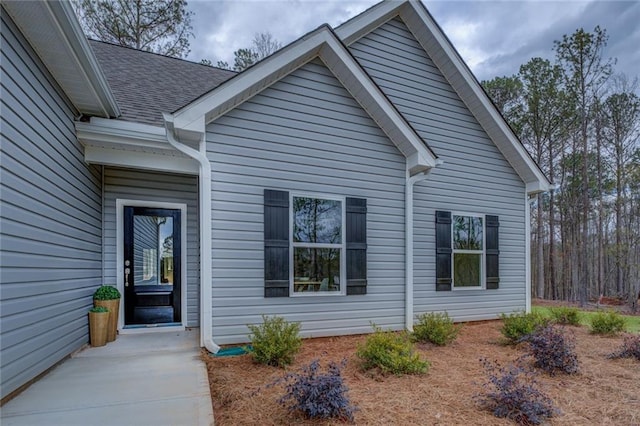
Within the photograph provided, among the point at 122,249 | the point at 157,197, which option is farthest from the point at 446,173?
the point at 122,249

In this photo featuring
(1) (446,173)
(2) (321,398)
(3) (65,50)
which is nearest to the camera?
(2) (321,398)

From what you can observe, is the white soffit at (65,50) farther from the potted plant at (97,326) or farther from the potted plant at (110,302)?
the potted plant at (97,326)

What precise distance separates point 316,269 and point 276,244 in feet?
2.51

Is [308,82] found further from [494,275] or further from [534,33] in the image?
[534,33]

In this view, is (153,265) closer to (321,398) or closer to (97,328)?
(97,328)

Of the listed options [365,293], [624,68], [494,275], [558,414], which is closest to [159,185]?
[365,293]

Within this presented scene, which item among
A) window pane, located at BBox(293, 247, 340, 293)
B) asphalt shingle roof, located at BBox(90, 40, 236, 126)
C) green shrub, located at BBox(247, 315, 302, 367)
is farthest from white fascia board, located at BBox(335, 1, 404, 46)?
green shrub, located at BBox(247, 315, 302, 367)

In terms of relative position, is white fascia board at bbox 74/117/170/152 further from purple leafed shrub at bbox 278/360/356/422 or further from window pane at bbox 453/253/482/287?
window pane at bbox 453/253/482/287

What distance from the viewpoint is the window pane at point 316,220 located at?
5.04m

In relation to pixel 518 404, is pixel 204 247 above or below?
above

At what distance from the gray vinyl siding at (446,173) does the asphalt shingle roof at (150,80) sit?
3.14 m

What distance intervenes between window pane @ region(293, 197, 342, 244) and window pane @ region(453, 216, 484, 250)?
2660mm

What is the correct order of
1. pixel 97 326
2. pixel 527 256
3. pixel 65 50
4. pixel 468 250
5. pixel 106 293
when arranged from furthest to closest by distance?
pixel 527 256 → pixel 468 250 → pixel 106 293 → pixel 97 326 → pixel 65 50

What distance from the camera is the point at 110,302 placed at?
15.4ft
